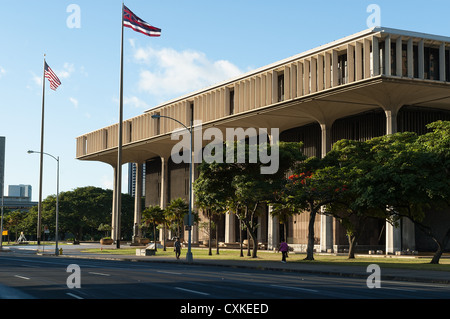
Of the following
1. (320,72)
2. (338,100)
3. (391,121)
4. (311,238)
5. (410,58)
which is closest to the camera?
(311,238)

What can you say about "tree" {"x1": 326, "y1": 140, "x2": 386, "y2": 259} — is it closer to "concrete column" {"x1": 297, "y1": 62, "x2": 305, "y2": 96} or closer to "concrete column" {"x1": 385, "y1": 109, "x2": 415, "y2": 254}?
"concrete column" {"x1": 385, "y1": 109, "x2": 415, "y2": 254}

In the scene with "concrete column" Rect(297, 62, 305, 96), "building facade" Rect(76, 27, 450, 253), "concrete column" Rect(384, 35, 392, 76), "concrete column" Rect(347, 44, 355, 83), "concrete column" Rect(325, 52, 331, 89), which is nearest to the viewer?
"concrete column" Rect(384, 35, 392, 76)

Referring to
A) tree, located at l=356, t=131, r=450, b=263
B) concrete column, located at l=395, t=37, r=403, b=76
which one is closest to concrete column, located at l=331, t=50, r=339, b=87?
concrete column, located at l=395, t=37, r=403, b=76

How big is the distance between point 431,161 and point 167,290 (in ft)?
75.7

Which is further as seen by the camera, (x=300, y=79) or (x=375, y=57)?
(x=300, y=79)

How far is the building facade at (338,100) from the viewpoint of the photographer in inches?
2202

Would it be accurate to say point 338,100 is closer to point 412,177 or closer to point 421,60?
point 421,60

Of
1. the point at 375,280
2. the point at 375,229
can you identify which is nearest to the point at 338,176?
the point at 375,280

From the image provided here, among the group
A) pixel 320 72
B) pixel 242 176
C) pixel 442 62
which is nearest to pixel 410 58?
pixel 442 62

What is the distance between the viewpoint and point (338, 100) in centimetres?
6050

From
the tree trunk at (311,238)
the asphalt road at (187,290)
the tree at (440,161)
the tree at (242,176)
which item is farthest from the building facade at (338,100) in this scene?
the asphalt road at (187,290)

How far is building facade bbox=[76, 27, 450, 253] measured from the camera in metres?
55.9
